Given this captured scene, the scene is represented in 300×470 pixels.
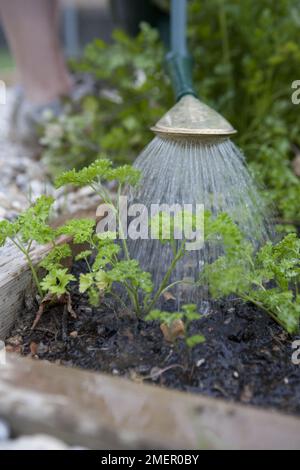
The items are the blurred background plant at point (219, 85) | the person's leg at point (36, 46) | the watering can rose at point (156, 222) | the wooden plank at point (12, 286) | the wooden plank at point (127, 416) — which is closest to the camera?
the wooden plank at point (127, 416)

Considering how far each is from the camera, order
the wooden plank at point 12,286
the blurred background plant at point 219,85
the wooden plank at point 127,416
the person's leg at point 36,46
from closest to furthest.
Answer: the wooden plank at point 127,416 → the wooden plank at point 12,286 → the blurred background plant at point 219,85 → the person's leg at point 36,46

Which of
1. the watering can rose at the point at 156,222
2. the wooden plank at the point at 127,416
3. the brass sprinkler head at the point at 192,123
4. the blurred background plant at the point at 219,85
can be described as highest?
the blurred background plant at the point at 219,85

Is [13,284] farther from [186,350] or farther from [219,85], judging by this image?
[219,85]

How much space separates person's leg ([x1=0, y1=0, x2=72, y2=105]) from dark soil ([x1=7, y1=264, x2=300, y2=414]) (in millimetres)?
1508

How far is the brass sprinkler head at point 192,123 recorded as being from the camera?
42.2 inches

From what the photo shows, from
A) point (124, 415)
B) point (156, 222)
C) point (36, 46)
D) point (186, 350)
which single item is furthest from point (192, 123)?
point (36, 46)

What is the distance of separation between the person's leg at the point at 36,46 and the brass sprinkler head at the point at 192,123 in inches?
52.5

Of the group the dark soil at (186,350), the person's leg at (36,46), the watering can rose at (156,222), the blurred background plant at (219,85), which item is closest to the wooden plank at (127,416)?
the dark soil at (186,350)

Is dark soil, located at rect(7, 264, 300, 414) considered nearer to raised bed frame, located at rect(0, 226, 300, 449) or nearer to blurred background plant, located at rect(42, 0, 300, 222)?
raised bed frame, located at rect(0, 226, 300, 449)

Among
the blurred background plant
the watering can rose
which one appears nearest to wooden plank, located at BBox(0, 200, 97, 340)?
the watering can rose

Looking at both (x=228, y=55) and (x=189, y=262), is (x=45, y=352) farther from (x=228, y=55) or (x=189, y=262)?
(x=228, y=55)

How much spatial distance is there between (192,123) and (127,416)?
2.17 ft

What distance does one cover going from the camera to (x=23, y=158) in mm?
2195

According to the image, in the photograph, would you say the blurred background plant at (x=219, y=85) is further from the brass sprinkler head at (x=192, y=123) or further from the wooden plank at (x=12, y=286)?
the wooden plank at (x=12, y=286)
